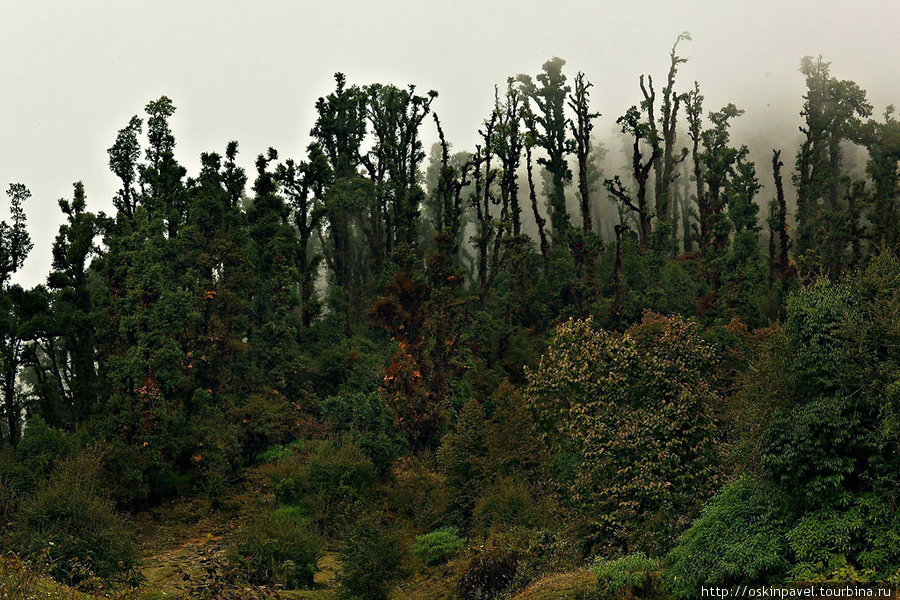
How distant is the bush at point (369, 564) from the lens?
19156 mm

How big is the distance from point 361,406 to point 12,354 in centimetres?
1541

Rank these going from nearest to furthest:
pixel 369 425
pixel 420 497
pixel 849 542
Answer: pixel 849 542 → pixel 420 497 → pixel 369 425

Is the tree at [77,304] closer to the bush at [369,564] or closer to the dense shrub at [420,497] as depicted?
the dense shrub at [420,497]

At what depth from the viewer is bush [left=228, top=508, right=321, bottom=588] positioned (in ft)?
67.3

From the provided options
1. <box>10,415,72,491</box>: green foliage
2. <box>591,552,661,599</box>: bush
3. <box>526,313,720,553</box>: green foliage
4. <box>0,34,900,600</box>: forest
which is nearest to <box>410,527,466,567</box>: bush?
<box>0,34,900,600</box>: forest

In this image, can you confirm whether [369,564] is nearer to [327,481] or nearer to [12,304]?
[327,481]

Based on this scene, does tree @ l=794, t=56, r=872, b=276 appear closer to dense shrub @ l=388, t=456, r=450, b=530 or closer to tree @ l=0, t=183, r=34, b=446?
dense shrub @ l=388, t=456, r=450, b=530

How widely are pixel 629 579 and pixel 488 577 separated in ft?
18.7

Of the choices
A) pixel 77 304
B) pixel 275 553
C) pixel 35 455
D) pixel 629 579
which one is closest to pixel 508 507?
pixel 275 553

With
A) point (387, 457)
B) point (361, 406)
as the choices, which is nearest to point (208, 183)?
point (361, 406)

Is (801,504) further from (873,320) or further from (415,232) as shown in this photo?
(415,232)

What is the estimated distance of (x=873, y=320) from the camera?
14.7 meters

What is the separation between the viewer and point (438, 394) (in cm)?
3434

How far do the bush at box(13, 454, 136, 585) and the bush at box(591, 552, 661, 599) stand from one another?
11061 millimetres
